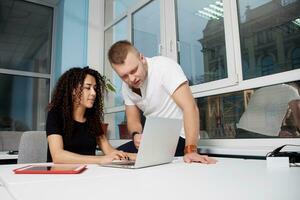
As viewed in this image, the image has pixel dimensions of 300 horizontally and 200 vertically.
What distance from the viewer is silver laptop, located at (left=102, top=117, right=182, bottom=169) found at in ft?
3.10

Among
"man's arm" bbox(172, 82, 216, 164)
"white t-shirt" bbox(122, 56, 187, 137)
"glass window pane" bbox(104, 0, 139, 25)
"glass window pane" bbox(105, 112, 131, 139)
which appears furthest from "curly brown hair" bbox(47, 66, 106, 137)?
"glass window pane" bbox(104, 0, 139, 25)

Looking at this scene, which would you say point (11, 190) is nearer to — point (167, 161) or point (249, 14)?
point (167, 161)

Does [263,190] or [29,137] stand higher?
[29,137]

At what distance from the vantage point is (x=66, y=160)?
1.27 metres

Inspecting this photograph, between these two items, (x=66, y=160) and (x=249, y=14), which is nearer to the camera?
(x=66, y=160)

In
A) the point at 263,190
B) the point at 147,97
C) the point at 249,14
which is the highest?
the point at 249,14

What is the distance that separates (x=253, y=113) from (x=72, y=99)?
46.6 inches

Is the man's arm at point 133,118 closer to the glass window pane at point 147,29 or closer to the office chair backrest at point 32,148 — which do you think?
the office chair backrest at point 32,148

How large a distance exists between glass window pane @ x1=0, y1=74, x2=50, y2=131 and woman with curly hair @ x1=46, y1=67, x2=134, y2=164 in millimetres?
2601

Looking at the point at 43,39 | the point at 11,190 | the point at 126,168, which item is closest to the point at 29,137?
the point at 126,168

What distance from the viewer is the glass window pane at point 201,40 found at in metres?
2.06

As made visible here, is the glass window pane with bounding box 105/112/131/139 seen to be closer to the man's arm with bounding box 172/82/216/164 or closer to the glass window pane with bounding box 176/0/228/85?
the glass window pane with bounding box 176/0/228/85

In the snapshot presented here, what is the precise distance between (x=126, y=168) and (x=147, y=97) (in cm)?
Result: 75

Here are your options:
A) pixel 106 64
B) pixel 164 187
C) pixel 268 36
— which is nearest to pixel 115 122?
pixel 106 64
